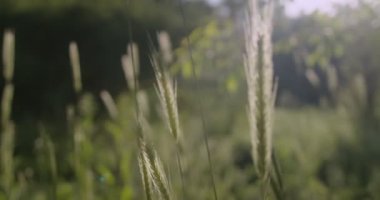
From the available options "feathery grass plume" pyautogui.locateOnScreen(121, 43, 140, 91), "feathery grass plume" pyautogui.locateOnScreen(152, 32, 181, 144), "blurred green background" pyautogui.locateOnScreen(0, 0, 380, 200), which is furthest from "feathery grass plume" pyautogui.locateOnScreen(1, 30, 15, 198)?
"feathery grass plume" pyautogui.locateOnScreen(152, 32, 181, 144)

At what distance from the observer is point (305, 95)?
1203 cm

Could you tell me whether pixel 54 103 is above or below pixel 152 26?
below

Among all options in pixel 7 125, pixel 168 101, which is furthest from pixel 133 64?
pixel 7 125

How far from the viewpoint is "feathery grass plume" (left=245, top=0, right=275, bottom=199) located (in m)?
0.55

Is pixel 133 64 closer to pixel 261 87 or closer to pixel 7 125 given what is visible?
pixel 261 87

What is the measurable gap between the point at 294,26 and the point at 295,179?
933 millimetres

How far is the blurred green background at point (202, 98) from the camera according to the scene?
7.20 ft

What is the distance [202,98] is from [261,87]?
182 cm

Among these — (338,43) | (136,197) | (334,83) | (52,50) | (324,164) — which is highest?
(52,50)

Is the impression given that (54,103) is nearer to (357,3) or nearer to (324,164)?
(324,164)

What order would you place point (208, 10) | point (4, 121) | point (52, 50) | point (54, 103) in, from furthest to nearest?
point (208, 10) < point (52, 50) < point (54, 103) < point (4, 121)

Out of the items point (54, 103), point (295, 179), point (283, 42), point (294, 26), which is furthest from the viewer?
point (54, 103)

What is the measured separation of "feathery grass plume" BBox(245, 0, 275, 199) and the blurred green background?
0.09 metres

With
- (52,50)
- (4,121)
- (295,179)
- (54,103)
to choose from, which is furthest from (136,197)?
(52,50)
